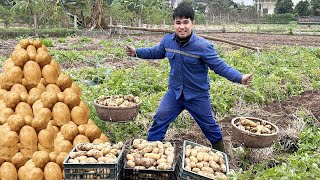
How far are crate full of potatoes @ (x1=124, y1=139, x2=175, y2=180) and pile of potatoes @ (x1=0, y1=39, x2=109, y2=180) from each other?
2.01 feet

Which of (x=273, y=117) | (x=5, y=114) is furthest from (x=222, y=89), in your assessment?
(x=5, y=114)

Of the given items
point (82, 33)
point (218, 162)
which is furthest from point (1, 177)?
point (82, 33)

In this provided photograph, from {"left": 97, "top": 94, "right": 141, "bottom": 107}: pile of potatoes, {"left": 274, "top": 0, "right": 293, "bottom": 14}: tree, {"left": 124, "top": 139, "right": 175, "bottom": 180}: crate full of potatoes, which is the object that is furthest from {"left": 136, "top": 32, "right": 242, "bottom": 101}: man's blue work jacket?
{"left": 274, "top": 0, "right": 293, "bottom": 14}: tree

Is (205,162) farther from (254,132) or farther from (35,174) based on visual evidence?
(35,174)

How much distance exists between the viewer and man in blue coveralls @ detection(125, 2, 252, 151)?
4203 mm

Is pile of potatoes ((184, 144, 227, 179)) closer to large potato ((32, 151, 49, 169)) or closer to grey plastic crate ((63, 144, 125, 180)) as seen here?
grey plastic crate ((63, 144, 125, 180))

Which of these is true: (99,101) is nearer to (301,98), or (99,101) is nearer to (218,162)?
(218,162)

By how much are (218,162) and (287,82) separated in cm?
611

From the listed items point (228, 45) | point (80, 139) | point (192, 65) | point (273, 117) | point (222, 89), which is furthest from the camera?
point (228, 45)

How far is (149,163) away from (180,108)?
4.12 ft

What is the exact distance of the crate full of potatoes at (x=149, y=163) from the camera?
338 centimetres

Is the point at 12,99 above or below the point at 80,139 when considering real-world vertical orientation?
above

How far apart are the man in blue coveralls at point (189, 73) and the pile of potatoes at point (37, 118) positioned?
91 centimetres

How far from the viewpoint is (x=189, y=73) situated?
4.35m
